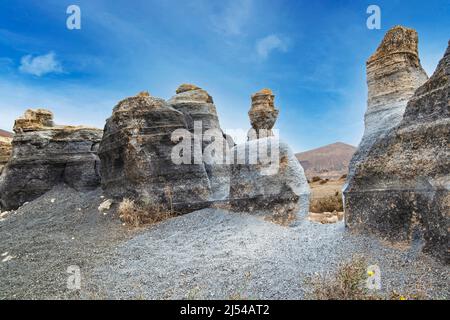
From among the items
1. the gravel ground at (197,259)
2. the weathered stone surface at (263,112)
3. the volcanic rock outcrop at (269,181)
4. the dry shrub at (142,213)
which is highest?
the weathered stone surface at (263,112)

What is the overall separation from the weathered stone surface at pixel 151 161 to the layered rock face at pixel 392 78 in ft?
14.5

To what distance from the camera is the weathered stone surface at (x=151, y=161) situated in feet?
29.2

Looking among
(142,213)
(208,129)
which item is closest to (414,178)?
(142,213)

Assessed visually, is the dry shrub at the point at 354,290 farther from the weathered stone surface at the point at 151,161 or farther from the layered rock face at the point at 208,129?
the weathered stone surface at the point at 151,161

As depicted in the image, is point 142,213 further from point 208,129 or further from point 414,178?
point 414,178

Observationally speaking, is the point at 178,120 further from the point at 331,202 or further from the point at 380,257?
the point at 331,202

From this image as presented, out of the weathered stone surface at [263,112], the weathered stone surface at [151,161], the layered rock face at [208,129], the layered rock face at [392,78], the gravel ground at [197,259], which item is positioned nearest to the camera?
the gravel ground at [197,259]

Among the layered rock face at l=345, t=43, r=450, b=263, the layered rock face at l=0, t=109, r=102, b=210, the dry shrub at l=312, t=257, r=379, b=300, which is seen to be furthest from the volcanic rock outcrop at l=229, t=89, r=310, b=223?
the layered rock face at l=0, t=109, r=102, b=210

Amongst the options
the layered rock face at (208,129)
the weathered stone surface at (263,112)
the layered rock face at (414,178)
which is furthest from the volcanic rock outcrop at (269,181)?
the weathered stone surface at (263,112)

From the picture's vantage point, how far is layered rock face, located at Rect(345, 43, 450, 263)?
14.0ft

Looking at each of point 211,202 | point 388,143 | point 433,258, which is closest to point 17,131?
→ point 211,202

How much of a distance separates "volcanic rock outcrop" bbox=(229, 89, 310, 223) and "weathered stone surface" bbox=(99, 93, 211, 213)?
4.61 ft

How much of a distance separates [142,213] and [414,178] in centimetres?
660

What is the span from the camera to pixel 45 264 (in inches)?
231
